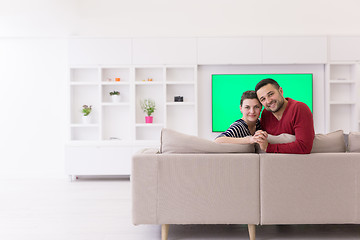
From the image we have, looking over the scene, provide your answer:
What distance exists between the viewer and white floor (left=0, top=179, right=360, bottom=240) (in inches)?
113

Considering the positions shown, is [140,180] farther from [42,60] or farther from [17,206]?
[42,60]

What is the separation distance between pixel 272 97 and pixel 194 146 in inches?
26.6

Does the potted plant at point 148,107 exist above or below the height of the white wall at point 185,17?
below

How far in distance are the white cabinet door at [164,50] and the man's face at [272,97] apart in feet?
10.1

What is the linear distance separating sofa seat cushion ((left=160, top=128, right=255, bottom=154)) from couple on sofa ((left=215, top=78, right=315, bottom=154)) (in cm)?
6

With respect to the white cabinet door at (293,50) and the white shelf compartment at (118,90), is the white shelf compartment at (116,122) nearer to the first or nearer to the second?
the white shelf compartment at (118,90)

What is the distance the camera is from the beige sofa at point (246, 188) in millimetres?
2650

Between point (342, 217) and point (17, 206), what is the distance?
3.05 m

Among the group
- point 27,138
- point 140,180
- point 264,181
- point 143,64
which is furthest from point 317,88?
point 27,138

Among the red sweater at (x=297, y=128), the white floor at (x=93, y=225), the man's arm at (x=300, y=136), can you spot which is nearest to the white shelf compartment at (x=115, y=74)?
the white floor at (x=93, y=225)

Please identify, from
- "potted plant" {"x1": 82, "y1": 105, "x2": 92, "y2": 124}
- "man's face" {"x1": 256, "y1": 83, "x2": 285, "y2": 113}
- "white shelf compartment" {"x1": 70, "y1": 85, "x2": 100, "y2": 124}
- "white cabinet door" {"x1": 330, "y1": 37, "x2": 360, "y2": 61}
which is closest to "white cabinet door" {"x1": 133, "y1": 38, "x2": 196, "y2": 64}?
"white shelf compartment" {"x1": 70, "y1": 85, "x2": 100, "y2": 124}

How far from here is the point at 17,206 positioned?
3924mm

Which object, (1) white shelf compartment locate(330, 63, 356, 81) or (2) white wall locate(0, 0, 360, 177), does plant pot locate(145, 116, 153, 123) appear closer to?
(2) white wall locate(0, 0, 360, 177)

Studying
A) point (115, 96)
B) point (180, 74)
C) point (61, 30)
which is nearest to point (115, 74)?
point (115, 96)
